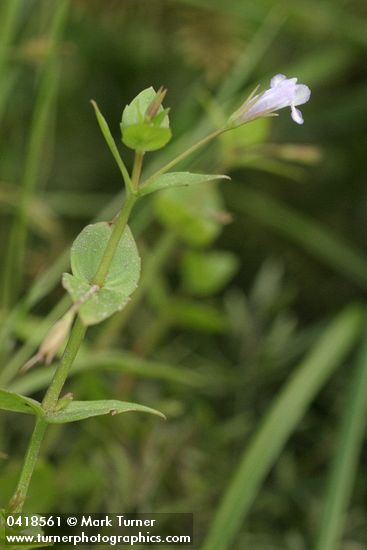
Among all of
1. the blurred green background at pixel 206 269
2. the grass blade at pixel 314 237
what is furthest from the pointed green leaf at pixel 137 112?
the grass blade at pixel 314 237

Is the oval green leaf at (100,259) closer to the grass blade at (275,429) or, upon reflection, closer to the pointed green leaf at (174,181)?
the pointed green leaf at (174,181)

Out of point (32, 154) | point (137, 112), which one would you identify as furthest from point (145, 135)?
point (32, 154)

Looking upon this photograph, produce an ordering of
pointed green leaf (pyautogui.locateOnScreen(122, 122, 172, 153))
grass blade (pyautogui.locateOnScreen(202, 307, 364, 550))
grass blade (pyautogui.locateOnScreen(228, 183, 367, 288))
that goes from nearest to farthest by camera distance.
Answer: pointed green leaf (pyautogui.locateOnScreen(122, 122, 172, 153)) < grass blade (pyautogui.locateOnScreen(202, 307, 364, 550)) < grass blade (pyautogui.locateOnScreen(228, 183, 367, 288))

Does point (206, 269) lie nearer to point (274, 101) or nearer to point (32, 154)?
point (32, 154)

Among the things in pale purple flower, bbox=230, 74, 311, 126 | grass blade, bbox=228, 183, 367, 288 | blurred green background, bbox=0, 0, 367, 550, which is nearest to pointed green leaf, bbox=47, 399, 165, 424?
pale purple flower, bbox=230, 74, 311, 126

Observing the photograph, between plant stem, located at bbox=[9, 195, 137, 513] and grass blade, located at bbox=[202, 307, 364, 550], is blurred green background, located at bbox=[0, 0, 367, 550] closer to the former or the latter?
grass blade, located at bbox=[202, 307, 364, 550]

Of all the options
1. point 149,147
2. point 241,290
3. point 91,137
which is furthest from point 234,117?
point 91,137
